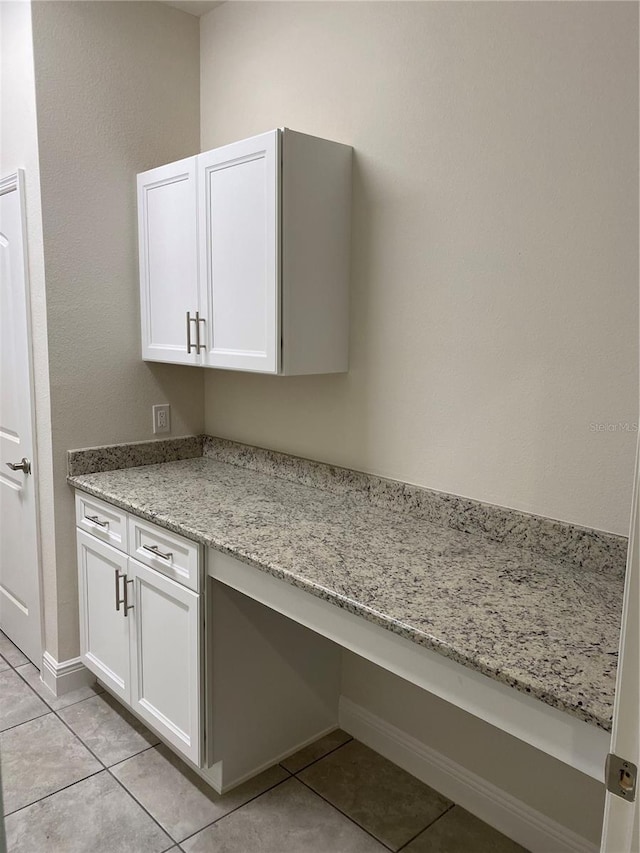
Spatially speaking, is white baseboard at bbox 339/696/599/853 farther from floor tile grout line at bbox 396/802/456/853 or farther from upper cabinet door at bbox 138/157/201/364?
upper cabinet door at bbox 138/157/201/364

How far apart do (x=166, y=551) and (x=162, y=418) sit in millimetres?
864

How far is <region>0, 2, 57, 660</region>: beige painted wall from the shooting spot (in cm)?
234

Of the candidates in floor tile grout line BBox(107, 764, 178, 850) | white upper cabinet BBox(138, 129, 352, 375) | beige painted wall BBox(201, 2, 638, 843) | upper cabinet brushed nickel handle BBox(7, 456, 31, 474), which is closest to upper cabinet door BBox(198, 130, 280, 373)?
white upper cabinet BBox(138, 129, 352, 375)

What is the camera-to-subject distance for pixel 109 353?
260 cm

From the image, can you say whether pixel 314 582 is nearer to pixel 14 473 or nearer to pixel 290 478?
pixel 290 478

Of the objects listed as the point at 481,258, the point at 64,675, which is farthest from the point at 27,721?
the point at 481,258

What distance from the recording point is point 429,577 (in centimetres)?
160

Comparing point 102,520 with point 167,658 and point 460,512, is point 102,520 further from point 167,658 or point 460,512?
point 460,512

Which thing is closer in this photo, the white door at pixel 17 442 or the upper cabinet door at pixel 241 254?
the upper cabinet door at pixel 241 254

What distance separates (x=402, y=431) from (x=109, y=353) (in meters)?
1.22

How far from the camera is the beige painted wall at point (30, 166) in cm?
234

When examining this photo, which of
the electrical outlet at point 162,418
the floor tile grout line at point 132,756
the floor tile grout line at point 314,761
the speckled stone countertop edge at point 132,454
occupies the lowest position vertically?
the floor tile grout line at point 314,761

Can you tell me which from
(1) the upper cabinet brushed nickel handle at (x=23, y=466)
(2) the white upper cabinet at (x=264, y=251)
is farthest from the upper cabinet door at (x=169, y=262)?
(1) the upper cabinet brushed nickel handle at (x=23, y=466)

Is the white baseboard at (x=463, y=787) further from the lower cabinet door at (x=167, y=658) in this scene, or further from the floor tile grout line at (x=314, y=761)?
the lower cabinet door at (x=167, y=658)
